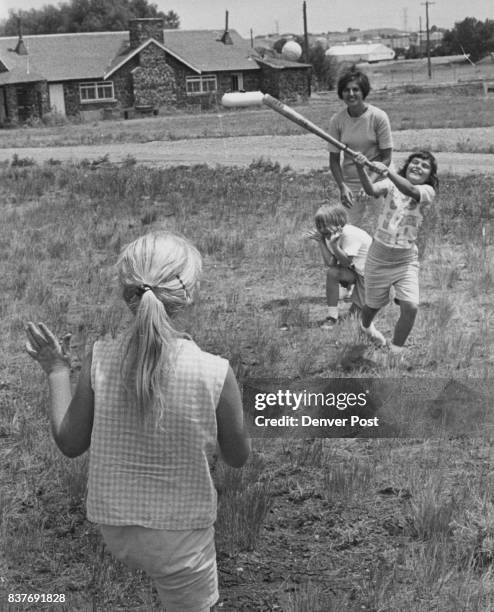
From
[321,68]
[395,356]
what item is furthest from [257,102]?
[321,68]

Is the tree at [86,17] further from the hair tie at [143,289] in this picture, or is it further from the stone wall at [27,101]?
the hair tie at [143,289]

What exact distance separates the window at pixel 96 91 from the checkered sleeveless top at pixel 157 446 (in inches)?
2200

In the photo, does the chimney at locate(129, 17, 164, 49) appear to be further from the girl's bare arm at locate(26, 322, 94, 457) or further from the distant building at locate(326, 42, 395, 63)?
the distant building at locate(326, 42, 395, 63)

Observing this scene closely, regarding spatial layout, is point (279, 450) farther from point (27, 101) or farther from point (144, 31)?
point (144, 31)

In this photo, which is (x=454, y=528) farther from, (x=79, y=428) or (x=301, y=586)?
(x=79, y=428)

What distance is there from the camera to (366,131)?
7.66 metres

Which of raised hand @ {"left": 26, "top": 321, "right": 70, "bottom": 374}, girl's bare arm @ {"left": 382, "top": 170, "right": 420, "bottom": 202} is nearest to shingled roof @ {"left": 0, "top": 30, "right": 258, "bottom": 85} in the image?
girl's bare arm @ {"left": 382, "top": 170, "right": 420, "bottom": 202}

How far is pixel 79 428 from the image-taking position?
110 inches

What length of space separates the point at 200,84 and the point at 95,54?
241 inches

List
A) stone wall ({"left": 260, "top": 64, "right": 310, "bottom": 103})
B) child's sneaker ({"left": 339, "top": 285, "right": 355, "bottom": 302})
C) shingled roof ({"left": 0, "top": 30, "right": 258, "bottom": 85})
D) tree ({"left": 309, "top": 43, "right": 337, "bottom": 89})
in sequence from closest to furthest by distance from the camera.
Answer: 1. child's sneaker ({"left": 339, "top": 285, "right": 355, "bottom": 302})
2. shingled roof ({"left": 0, "top": 30, "right": 258, "bottom": 85})
3. stone wall ({"left": 260, "top": 64, "right": 310, "bottom": 103})
4. tree ({"left": 309, "top": 43, "right": 337, "bottom": 89})

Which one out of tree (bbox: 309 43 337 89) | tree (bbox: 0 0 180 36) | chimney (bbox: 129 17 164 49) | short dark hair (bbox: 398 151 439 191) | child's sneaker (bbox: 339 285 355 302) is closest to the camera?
short dark hair (bbox: 398 151 439 191)

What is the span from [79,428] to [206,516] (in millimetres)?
412

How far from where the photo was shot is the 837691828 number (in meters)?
3.77

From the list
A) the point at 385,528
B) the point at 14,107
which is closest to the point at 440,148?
the point at 385,528
